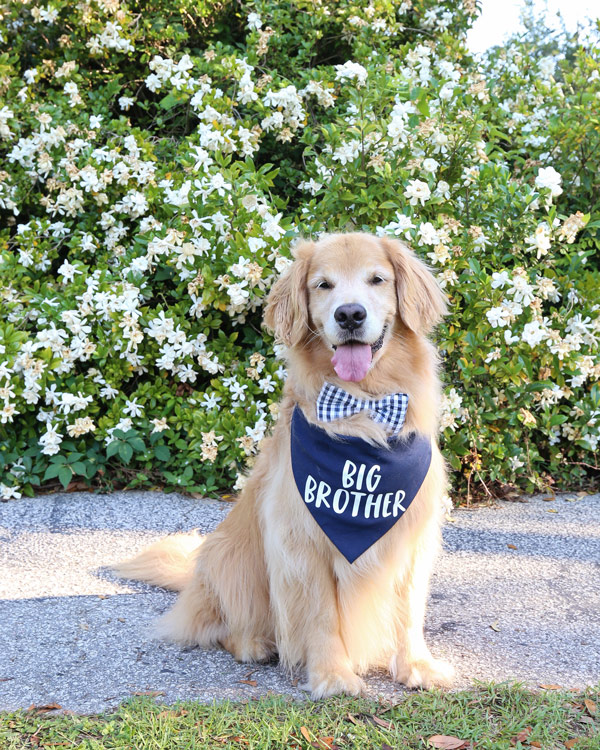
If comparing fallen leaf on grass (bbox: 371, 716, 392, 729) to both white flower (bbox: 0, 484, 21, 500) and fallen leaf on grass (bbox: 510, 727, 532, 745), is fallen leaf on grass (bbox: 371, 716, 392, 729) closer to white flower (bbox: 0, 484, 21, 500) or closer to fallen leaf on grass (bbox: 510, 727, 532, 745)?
fallen leaf on grass (bbox: 510, 727, 532, 745)

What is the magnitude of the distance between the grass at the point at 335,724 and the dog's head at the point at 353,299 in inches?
47.5

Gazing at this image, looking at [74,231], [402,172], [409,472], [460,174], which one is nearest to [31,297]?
[74,231]

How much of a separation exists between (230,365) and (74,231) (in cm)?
188

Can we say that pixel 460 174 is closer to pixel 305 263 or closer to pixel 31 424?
pixel 305 263

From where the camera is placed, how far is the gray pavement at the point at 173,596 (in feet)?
9.84

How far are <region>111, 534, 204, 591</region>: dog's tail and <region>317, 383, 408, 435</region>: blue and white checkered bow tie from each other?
1.37 metres

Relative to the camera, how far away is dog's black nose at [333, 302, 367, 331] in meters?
2.84

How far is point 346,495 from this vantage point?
2967 mm

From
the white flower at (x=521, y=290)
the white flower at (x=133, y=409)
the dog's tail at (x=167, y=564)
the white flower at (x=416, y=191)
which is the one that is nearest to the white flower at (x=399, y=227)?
the white flower at (x=416, y=191)

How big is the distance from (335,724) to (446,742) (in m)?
0.37

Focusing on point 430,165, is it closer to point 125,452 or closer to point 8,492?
point 125,452

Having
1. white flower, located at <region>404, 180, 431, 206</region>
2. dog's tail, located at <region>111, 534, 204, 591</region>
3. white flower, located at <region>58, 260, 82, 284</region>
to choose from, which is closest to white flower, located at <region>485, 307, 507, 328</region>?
white flower, located at <region>404, 180, 431, 206</region>

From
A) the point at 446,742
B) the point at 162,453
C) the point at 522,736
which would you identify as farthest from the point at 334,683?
the point at 162,453

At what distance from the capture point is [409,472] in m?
2.97
